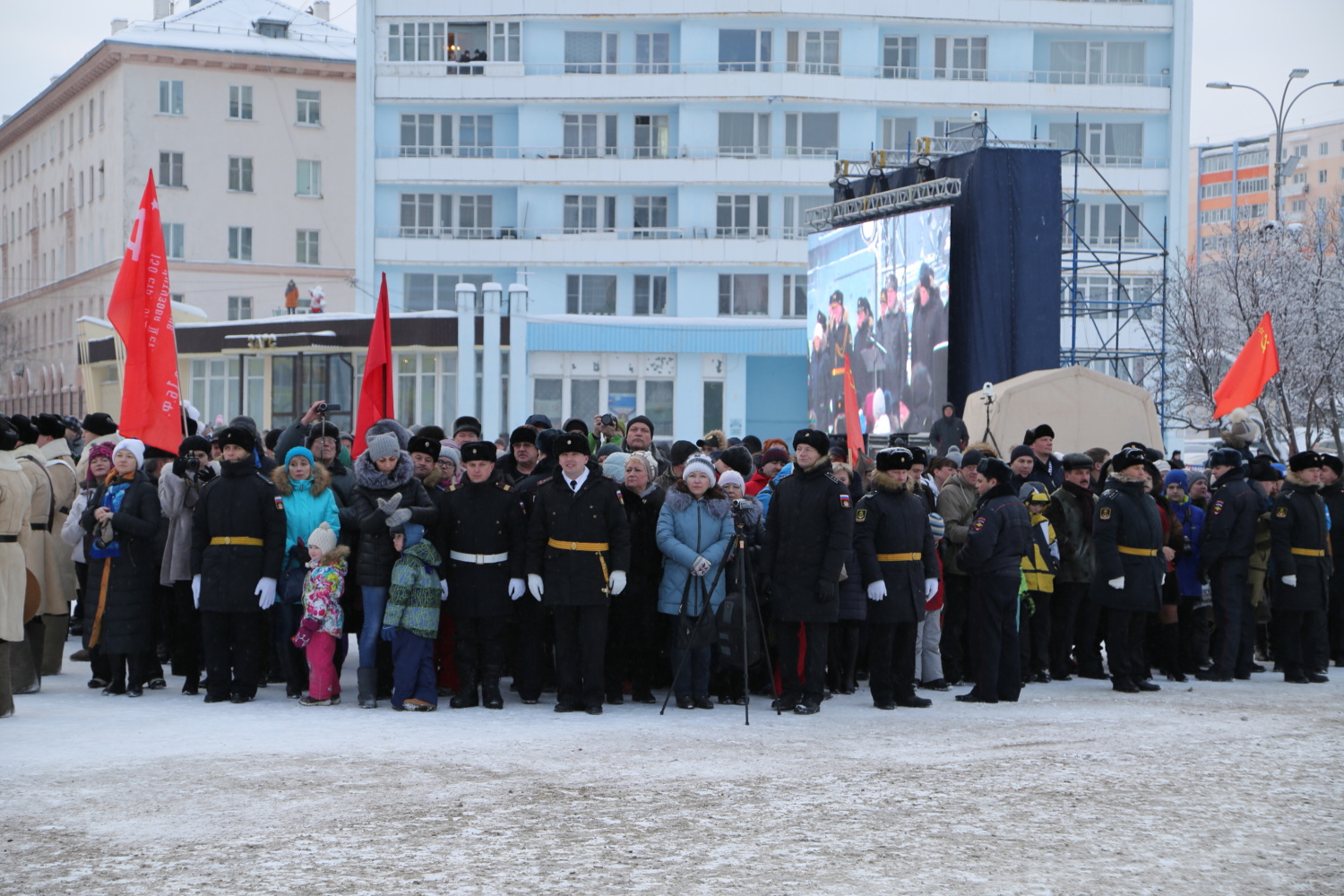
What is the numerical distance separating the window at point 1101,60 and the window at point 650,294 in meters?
14.9

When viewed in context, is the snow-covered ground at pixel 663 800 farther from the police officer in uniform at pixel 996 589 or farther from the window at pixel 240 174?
the window at pixel 240 174

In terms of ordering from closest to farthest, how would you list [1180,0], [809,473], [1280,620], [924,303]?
[809,473] → [1280,620] → [924,303] → [1180,0]

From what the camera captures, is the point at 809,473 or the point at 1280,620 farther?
the point at 1280,620

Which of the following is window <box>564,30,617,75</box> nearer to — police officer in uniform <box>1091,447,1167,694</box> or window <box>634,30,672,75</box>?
window <box>634,30,672,75</box>

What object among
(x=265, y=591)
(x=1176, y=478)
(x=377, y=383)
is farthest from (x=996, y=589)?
(x=377, y=383)

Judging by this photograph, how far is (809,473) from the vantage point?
11.0m

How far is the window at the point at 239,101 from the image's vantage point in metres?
64.1

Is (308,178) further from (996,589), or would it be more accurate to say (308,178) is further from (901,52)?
(996,589)

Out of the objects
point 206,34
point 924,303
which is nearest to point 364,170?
point 206,34

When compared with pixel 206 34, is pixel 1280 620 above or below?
below

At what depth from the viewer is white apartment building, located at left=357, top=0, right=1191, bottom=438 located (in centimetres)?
4978

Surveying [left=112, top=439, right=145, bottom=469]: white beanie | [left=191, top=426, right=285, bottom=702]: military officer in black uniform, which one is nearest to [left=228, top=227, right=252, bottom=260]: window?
[left=112, top=439, right=145, bottom=469]: white beanie

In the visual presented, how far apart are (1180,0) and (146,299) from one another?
45.9 metres

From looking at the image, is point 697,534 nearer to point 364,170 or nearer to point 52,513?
point 52,513
